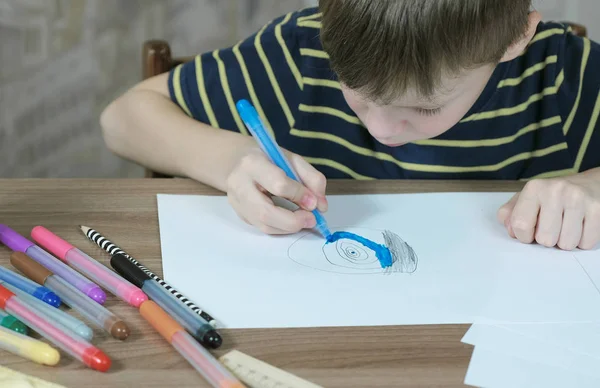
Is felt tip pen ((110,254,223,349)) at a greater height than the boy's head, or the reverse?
the boy's head

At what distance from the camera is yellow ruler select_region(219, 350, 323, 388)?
0.51 meters

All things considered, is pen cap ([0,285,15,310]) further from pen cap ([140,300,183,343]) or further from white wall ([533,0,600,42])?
white wall ([533,0,600,42])

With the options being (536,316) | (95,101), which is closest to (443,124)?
(536,316)

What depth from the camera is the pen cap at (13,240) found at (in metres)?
0.65

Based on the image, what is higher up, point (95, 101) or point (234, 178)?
point (234, 178)

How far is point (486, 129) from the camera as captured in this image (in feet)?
3.16

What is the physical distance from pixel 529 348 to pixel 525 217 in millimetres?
186

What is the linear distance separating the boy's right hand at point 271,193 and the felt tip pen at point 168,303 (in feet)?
0.45

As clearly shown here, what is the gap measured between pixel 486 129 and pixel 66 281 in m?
0.55

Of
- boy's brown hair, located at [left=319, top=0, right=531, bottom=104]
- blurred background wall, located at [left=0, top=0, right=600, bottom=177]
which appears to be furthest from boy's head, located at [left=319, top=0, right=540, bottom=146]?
blurred background wall, located at [left=0, top=0, right=600, bottom=177]

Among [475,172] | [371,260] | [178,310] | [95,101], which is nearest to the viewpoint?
[178,310]

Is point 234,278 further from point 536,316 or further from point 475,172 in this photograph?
point 475,172

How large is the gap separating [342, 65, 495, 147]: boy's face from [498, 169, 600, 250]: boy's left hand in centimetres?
10

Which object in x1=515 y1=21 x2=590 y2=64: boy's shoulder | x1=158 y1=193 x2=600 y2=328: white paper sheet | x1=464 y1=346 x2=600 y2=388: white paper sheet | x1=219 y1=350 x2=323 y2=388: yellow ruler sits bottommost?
x1=464 y1=346 x2=600 y2=388: white paper sheet
